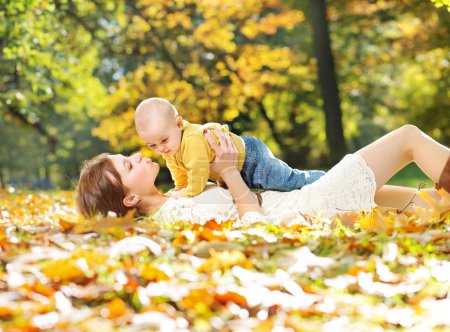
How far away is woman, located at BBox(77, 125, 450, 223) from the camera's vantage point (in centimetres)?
422

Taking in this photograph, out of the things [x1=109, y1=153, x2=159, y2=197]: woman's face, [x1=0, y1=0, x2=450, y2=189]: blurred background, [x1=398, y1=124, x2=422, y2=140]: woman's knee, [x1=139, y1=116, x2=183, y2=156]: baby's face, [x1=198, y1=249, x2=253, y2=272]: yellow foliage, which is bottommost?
[x1=198, y1=249, x2=253, y2=272]: yellow foliage

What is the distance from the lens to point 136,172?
428 centimetres

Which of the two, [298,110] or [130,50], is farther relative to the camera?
[298,110]

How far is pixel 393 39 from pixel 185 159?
15.3m

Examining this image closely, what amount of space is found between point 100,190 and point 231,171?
0.88 m

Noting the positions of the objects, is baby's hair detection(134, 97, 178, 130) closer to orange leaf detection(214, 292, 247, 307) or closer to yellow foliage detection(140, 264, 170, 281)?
yellow foliage detection(140, 264, 170, 281)

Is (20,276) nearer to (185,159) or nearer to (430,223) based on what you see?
(430,223)

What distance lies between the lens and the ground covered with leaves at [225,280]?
192cm

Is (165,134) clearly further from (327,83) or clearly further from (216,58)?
(216,58)

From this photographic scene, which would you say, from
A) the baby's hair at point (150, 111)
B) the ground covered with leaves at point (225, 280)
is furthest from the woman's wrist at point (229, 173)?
the ground covered with leaves at point (225, 280)

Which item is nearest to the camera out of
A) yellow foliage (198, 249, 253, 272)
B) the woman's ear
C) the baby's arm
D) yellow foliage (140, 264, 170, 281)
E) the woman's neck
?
yellow foliage (140, 264, 170, 281)

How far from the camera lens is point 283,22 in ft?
56.1

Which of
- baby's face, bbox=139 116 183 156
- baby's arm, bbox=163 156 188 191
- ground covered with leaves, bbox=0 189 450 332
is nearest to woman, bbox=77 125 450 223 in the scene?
baby's face, bbox=139 116 183 156

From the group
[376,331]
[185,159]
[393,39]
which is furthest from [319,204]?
[393,39]
